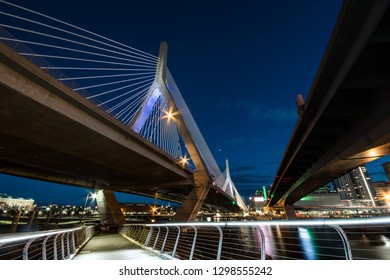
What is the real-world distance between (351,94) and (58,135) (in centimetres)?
1746

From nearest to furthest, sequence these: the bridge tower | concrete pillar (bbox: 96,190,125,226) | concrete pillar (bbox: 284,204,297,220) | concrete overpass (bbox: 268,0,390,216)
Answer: concrete overpass (bbox: 268,0,390,216) < the bridge tower < concrete pillar (bbox: 96,190,125,226) < concrete pillar (bbox: 284,204,297,220)

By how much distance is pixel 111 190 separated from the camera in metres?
37.7

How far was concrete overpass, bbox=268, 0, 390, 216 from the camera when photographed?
436 cm

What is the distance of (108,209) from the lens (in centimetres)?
3569

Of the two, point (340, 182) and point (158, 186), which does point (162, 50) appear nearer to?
point (158, 186)

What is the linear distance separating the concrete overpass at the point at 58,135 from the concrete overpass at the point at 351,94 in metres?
12.5

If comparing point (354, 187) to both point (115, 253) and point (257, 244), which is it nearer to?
point (257, 244)

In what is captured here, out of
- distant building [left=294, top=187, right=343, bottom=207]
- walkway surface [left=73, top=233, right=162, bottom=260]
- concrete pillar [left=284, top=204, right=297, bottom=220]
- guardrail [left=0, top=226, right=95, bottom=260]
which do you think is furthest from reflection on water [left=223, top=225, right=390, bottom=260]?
distant building [left=294, top=187, right=343, bottom=207]

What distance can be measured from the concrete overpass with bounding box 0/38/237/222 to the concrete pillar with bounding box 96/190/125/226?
9.03 meters

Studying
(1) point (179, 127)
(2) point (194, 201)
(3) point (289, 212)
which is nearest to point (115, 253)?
(1) point (179, 127)

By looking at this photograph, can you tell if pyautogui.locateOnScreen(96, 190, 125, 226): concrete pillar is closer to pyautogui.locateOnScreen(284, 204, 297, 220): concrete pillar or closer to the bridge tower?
the bridge tower

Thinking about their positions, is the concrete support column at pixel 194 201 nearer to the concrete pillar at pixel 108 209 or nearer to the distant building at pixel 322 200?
the concrete pillar at pixel 108 209

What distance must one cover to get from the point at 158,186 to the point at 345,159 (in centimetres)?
2870
